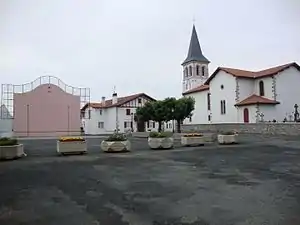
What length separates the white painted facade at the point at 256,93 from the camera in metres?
38.8

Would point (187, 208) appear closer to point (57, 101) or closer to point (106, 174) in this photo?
point (106, 174)

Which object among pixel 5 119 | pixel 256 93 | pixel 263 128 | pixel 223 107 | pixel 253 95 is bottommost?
pixel 263 128

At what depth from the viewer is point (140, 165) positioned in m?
10.8

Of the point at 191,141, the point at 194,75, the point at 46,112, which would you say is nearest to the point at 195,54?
the point at 194,75

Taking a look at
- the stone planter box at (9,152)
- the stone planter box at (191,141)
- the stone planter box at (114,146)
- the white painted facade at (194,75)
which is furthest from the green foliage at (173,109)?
the white painted facade at (194,75)

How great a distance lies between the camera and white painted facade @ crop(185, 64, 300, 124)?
1529 inches

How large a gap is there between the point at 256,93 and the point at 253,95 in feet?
2.23

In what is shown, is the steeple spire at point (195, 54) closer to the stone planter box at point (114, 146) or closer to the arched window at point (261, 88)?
the arched window at point (261, 88)

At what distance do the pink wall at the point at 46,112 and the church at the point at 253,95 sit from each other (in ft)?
62.0

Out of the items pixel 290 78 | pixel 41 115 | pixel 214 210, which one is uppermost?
pixel 290 78

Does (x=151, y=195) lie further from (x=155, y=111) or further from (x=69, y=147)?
(x=155, y=111)

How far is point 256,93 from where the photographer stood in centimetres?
4197

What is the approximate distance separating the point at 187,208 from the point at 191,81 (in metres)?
64.7

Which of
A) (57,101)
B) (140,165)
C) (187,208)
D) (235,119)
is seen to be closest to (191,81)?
(235,119)
